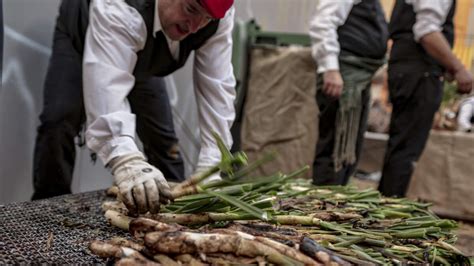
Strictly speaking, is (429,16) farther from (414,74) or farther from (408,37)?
(414,74)

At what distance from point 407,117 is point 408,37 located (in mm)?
481

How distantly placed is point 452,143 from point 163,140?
8.28 ft

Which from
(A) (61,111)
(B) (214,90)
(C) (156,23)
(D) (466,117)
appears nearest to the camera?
(C) (156,23)

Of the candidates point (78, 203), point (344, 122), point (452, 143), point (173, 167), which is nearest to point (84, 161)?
point (173, 167)

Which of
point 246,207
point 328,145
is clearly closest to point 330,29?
point 328,145

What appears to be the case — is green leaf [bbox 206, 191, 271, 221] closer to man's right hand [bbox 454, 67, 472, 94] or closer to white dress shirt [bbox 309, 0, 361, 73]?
white dress shirt [bbox 309, 0, 361, 73]

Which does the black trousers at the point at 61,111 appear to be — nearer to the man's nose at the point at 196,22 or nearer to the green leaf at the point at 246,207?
the man's nose at the point at 196,22

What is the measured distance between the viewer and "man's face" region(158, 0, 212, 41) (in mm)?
1670

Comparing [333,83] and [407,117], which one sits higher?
[333,83]

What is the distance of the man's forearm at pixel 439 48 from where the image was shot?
310 cm

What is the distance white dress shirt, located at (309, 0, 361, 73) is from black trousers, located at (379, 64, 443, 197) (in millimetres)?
421

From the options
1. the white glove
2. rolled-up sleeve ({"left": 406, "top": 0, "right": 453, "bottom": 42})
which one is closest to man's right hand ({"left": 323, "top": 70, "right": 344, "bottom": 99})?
rolled-up sleeve ({"left": 406, "top": 0, "right": 453, "bottom": 42})

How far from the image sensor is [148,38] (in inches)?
74.8

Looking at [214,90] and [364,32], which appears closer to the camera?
[214,90]
